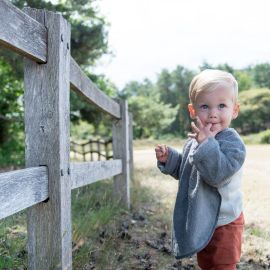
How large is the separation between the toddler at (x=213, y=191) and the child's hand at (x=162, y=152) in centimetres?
21

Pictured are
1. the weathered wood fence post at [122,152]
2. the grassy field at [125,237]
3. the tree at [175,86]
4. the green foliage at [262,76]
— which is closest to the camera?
the grassy field at [125,237]

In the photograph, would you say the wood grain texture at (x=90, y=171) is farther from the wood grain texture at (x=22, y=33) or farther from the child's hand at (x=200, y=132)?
the child's hand at (x=200, y=132)

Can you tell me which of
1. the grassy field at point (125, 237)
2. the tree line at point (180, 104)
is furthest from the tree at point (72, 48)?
the tree line at point (180, 104)

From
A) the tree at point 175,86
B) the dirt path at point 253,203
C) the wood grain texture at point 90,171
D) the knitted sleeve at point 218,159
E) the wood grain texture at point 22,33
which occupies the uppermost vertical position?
the tree at point 175,86

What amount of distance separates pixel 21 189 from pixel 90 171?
5.07 feet

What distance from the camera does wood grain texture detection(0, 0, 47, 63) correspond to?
208cm

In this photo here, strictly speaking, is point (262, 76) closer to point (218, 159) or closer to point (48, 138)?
point (48, 138)

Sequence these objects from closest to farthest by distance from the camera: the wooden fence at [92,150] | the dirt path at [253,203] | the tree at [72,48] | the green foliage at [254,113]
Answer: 1. the dirt path at [253,203]
2. the tree at [72,48]
3. the wooden fence at [92,150]
4. the green foliage at [254,113]

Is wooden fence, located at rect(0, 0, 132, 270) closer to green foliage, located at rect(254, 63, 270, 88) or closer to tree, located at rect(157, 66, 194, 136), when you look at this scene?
tree, located at rect(157, 66, 194, 136)

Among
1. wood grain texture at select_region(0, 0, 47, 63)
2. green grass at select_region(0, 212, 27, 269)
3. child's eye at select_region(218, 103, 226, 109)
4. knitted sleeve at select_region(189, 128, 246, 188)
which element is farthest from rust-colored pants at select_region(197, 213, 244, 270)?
wood grain texture at select_region(0, 0, 47, 63)

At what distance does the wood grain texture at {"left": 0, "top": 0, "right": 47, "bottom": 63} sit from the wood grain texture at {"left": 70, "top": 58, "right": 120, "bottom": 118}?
48cm

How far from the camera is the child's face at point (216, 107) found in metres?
2.45

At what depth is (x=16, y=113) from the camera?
40.0 feet

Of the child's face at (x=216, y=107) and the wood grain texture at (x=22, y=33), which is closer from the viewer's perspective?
the wood grain texture at (x=22, y=33)
